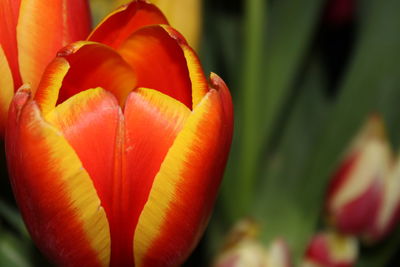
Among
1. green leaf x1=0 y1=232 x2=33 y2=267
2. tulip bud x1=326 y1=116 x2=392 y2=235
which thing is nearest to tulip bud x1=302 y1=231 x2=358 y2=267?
→ tulip bud x1=326 y1=116 x2=392 y2=235

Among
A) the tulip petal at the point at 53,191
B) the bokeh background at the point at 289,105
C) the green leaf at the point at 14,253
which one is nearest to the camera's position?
the tulip petal at the point at 53,191

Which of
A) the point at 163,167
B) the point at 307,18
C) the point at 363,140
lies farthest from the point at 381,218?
the point at 163,167

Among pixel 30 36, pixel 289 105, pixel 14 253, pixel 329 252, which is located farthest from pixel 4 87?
pixel 289 105

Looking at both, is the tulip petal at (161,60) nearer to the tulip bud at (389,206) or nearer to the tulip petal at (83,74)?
the tulip petal at (83,74)

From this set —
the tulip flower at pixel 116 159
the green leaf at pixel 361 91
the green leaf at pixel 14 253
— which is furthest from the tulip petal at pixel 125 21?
the green leaf at pixel 361 91

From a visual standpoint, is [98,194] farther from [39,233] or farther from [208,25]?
[208,25]

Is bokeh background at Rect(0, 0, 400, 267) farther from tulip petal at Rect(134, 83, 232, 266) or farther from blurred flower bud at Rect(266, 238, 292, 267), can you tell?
tulip petal at Rect(134, 83, 232, 266)
